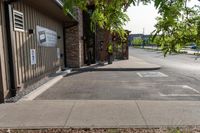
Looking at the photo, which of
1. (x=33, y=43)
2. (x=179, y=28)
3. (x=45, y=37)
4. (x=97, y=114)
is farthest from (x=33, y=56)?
(x=179, y=28)

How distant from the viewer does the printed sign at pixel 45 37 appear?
36.4 feet

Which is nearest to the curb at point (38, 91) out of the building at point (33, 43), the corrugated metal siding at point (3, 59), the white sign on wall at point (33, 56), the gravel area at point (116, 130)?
the building at point (33, 43)

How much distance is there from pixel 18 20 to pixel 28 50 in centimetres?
132

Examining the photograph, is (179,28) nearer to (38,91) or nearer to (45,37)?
(38,91)

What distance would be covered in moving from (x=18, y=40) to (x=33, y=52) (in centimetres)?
166

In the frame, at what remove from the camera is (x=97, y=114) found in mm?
5840

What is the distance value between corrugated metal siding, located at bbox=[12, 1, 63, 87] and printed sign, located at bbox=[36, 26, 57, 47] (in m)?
0.20

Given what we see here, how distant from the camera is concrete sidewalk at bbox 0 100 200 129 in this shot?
17.0ft

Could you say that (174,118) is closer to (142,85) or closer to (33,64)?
(142,85)

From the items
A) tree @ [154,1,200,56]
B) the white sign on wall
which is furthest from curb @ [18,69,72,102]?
tree @ [154,1,200,56]

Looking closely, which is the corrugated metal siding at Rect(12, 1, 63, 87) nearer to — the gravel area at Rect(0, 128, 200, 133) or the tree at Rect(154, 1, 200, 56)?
the gravel area at Rect(0, 128, 200, 133)

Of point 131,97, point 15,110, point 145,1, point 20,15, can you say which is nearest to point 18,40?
point 20,15

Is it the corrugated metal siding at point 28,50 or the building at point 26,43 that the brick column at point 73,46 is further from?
the corrugated metal siding at point 28,50

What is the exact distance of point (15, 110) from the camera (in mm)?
6250
